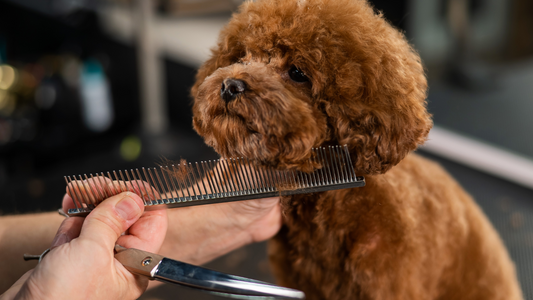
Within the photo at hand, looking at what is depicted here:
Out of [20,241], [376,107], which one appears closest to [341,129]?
[376,107]

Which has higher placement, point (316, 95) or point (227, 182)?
point (316, 95)

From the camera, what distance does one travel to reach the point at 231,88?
0.61 meters

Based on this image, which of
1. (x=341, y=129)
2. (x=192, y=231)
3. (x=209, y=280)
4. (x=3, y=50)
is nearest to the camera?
(x=209, y=280)

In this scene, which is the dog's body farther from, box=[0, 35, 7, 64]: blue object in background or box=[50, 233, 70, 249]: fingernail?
box=[0, 35, 7, 64]: blue object in background

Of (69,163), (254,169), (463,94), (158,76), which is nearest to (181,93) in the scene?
(158,76)

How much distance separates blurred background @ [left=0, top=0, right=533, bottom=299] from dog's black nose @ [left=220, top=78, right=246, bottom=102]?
0.65 meters

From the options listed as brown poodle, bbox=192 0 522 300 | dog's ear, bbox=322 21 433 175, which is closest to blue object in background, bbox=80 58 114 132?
brown poodle, bbox=192 0 522 300

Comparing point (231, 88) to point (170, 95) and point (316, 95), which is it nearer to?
point (316, 95)

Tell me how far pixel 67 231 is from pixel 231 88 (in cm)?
37

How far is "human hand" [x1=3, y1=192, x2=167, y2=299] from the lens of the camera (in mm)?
540

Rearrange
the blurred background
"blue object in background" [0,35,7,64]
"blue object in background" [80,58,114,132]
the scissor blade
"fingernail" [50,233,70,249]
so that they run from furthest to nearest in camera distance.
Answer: "blue object in background" [80,58,114,132], "blue object in background" [0,35,7,64], the blurred background, "fingernail" [50,233,70,249], the scissor blade

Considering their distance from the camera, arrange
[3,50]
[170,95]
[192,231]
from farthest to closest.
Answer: [170,95] → [3,50] → [192,231]

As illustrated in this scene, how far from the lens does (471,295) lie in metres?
0.87

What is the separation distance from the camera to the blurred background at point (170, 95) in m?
1.58
